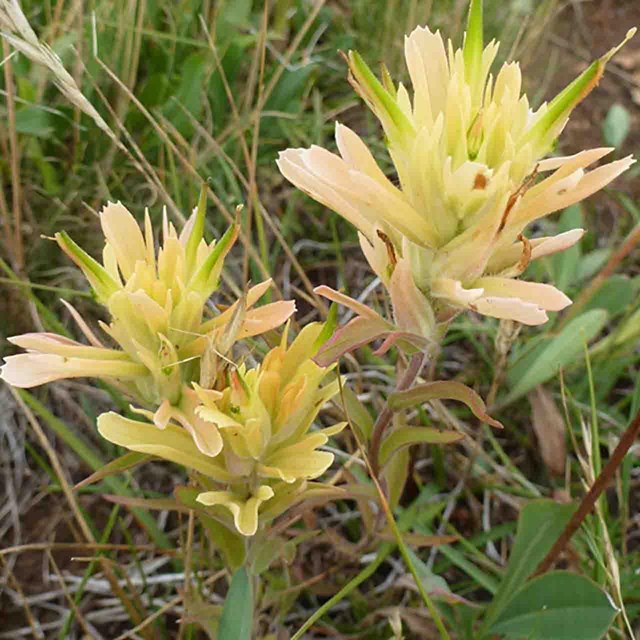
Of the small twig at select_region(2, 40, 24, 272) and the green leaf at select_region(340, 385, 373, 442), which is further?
the small twig at select_region(2, 40, 24, 272)

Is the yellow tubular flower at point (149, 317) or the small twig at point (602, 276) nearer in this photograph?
the yellow tubular flower at point (149, 317)

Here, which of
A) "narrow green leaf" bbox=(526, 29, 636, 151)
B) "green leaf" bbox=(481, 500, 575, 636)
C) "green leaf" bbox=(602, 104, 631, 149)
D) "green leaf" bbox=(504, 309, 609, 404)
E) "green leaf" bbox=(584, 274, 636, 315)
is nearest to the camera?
"narrow green leaf" bbox=(526, 29, 636, 151)

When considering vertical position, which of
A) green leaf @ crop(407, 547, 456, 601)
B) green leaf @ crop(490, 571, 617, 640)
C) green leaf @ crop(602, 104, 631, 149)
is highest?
green leaf @ crop(602, 104, 631, 149)

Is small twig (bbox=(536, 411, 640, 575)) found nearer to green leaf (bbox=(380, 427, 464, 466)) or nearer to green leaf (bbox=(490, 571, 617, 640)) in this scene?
green leaf (bbox=(490, 571, 617, 640))

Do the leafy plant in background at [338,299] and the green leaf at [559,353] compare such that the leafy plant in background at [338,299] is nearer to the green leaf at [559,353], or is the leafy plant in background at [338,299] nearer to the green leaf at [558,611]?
the green leaf at [558,611]

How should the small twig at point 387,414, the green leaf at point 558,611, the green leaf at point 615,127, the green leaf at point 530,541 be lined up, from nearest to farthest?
the small twig at point 387,414, the green leaf at point 558,611, the green leaf at point 530,541, the green leaf at point 615,127

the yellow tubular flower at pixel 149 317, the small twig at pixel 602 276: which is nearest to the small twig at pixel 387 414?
the yellow tubular flower at pixel 149 317

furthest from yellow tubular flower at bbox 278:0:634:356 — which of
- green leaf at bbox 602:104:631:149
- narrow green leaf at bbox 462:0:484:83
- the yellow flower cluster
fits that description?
green leaf at bbox 602:104:631:149
